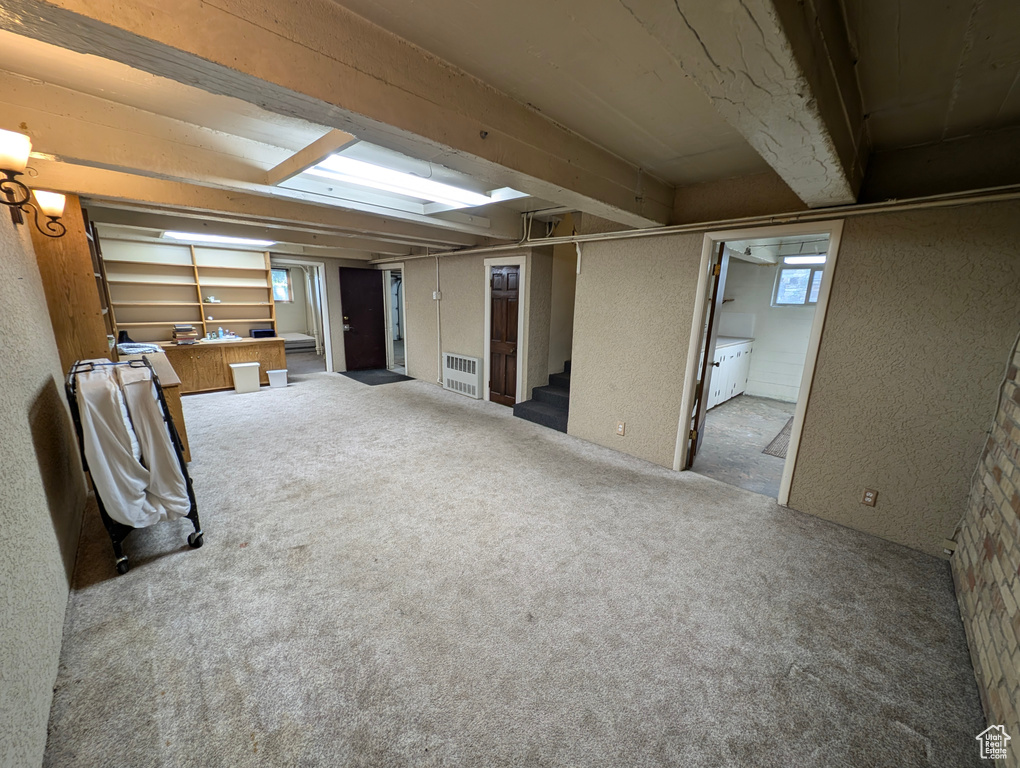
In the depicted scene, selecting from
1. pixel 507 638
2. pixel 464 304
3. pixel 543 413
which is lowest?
pixel 507 638

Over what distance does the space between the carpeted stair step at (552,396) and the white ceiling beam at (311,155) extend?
3.18 m

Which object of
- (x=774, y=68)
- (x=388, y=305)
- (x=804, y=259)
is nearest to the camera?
(x=774, y=68)

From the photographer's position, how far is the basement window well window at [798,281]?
5238 mm

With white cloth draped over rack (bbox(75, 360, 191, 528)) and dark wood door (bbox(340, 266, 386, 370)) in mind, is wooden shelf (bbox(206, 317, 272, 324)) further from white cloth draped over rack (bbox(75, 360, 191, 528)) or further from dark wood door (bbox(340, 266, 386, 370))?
white cloth draped over rack (bbox(75, 360, 191, 528))

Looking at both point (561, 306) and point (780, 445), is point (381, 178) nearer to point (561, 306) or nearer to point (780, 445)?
point (561, 306)

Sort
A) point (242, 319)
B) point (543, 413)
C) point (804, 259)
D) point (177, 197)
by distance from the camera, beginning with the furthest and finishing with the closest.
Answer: point (242, 319) → point (804, 259) → point (543, 413) → point (177, 197)

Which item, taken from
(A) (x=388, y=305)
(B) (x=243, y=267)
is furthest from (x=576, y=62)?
(B) (x=243, y=267)

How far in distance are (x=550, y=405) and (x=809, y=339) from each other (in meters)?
2.62

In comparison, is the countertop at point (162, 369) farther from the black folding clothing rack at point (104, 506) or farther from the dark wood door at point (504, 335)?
the dark wood door at point (504, 335)

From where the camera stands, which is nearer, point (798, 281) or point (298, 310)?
point (798, 281)

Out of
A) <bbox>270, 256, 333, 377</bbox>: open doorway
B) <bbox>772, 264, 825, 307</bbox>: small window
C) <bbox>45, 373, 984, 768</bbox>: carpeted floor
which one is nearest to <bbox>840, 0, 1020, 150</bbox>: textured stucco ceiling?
<bbox>45, 373, 984, 768</bbox>: carpeted floor

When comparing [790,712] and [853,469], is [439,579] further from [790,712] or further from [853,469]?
[853,469]

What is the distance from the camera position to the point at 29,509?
56.6 inches

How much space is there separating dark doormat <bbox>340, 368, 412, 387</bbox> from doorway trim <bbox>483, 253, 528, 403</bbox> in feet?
6.78
